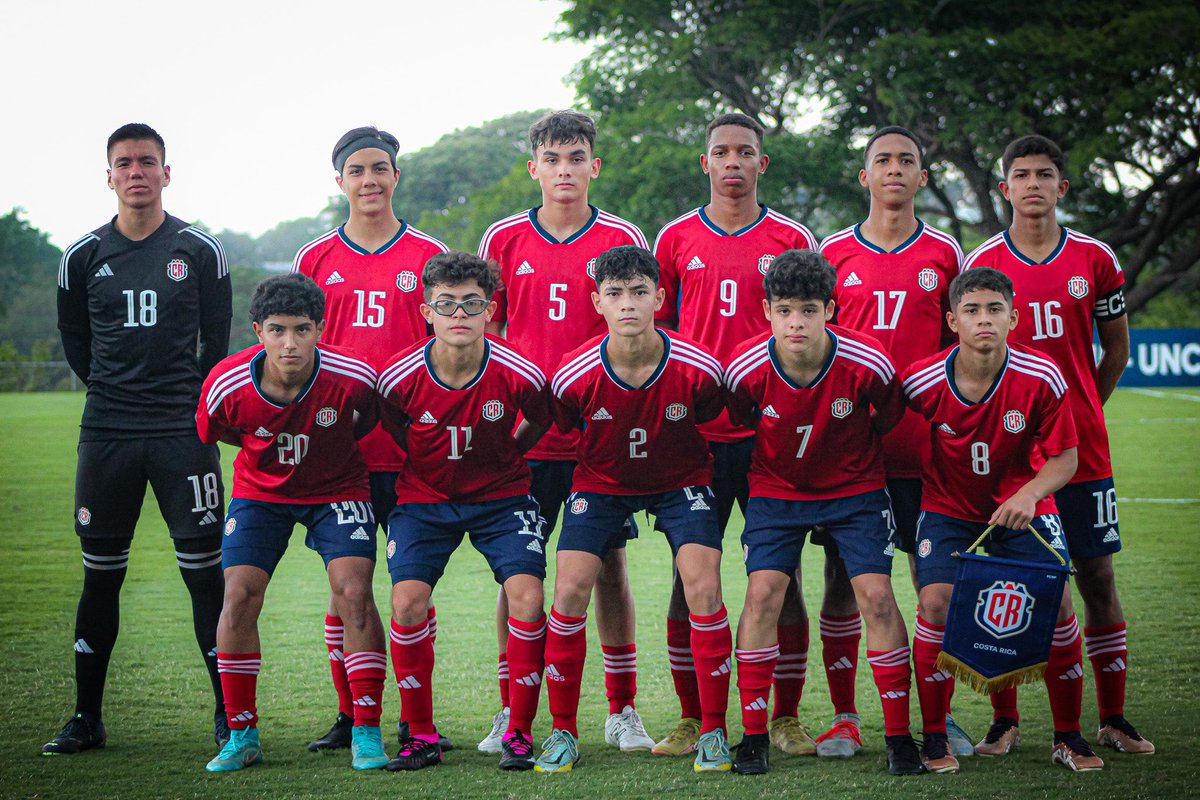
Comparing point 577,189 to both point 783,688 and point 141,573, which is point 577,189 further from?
point 141,573

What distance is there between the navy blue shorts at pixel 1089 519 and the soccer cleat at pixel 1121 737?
605mm

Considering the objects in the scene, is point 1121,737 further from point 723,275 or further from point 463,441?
point 463,441

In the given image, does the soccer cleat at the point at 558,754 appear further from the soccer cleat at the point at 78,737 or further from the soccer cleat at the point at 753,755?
the soccer cleat at the point at 78,737

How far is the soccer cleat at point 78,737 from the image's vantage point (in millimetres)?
4414

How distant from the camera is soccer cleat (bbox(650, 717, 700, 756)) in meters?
4.40

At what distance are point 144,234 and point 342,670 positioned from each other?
6.12ft

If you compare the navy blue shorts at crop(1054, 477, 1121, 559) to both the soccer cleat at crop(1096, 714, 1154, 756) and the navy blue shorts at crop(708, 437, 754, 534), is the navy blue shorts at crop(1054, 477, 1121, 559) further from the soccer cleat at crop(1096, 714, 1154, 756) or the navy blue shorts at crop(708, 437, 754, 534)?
the navy blue shorts at crop(708, 437, 754, 534)

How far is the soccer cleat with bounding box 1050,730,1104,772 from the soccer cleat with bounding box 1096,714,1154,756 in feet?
0.52

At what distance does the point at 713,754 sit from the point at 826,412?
48.9 inches

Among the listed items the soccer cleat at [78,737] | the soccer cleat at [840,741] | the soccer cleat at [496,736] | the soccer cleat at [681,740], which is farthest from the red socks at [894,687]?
the soccer cleat at [78,737]

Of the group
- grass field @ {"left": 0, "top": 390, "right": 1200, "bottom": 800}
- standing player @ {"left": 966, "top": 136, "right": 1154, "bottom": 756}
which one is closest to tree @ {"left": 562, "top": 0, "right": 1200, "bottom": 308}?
grass field @ {"left": 0, "top": 390, "right": 1200, "bottom": 800}

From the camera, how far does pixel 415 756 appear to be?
13.7 ft

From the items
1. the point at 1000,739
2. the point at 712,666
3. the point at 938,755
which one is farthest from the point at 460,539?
the point at 1000,739

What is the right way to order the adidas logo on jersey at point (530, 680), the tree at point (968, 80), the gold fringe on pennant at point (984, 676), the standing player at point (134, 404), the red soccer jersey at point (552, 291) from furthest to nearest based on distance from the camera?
the tree at point (968, 80)
the red soccer jersey at point (552, 291)
the standing player at point (134, 404)
the adidas logo on jersey at point (530, 680)
the gold fringe on pennant at point (984, 676)
